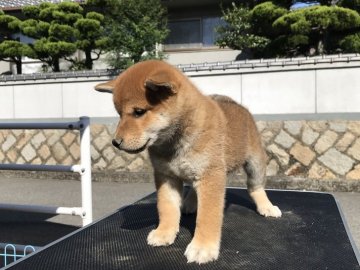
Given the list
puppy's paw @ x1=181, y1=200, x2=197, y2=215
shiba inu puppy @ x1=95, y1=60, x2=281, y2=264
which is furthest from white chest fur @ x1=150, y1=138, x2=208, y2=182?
puppy's paw @ x1=181, y1=200, x2=197, y2=215

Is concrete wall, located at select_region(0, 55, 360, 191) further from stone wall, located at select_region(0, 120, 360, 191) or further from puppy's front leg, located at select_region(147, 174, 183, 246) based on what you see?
puppy's front leg, located at select_region(147, 174, 183, 246)

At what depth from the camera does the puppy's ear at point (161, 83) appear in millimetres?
1865

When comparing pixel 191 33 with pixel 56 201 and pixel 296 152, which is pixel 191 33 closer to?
pixel 296 152

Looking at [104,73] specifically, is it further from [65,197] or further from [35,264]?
[35,264]

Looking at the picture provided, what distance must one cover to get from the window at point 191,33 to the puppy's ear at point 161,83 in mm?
11208

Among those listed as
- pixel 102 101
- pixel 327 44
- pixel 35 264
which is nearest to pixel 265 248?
pixel 35 264

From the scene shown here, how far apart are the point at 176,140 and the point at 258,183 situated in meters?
1.09

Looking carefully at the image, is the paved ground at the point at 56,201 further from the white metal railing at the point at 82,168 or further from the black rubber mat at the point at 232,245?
the black rubber mat at the point at 232,245

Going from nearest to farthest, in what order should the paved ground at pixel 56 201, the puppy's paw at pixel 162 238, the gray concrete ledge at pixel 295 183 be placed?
the puppy's paw at pixel 162 238 → the paved ground at pixel 56 201 → the gray concrete ledge at pixel 295 183

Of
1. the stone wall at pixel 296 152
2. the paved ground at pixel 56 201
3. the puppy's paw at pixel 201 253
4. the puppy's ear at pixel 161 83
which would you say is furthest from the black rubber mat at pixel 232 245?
the stone wall at pixel 296 152

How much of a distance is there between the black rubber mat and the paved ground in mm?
1717

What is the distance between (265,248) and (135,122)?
109 cm

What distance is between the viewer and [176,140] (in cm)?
211

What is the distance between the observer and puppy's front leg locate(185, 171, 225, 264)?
2.08m
